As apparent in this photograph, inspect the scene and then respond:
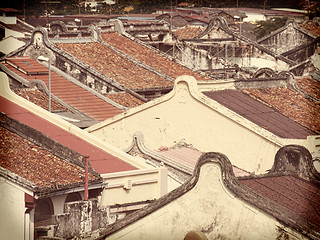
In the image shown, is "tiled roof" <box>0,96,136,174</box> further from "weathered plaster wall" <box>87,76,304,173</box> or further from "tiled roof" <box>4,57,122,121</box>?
"tiled roof" <box>4,57,122,121</box>

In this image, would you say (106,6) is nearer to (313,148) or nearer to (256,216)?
(313,148)

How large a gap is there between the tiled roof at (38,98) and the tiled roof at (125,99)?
3.94 metres

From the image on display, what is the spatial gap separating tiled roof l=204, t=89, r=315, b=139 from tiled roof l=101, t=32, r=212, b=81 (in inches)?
576

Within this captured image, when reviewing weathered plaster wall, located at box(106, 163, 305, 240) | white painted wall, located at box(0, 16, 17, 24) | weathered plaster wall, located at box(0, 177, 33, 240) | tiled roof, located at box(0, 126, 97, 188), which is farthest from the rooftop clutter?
white painted wall, located at box(0, 16, 17, 24)

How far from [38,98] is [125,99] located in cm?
622

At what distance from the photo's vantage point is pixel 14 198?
18.5m

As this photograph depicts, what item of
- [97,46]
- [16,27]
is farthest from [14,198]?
[16,27]

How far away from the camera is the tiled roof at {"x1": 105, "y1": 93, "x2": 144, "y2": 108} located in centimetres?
3681

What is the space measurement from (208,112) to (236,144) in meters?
1.27

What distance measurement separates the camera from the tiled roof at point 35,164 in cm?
1917

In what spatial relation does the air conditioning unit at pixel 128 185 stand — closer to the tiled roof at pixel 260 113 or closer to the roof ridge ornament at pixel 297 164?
the roof ridge ornament at pixel 297 164

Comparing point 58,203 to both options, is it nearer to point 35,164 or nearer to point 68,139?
point 35,164

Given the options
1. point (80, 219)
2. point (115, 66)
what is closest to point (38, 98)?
point (115, 66)

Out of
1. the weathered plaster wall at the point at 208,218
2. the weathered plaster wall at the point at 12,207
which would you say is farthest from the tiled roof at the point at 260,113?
the weathered plaster wall at the point at 208,218
